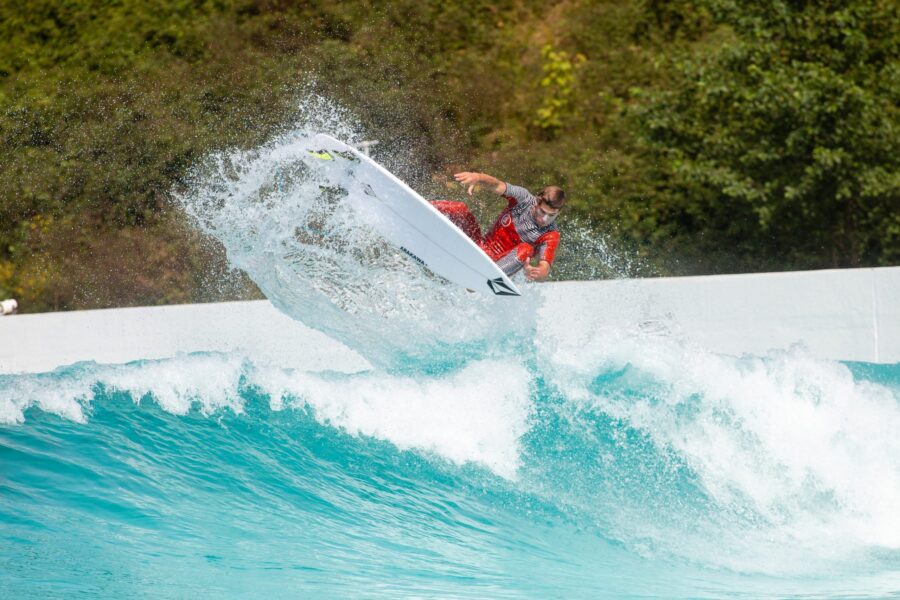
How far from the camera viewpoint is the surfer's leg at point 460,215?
20.5 feet

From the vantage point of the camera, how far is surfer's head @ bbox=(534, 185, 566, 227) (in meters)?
5.96

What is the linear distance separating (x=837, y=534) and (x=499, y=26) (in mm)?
8668

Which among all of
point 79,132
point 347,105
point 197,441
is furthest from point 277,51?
point 197,441

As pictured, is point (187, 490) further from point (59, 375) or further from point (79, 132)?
point (79, 132)

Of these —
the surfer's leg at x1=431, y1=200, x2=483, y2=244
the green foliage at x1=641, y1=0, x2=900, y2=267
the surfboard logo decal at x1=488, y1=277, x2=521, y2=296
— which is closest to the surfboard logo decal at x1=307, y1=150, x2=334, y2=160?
the surfer's leg at x1=431, y1=200, x2=483, y2=244

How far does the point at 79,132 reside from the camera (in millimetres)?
10375

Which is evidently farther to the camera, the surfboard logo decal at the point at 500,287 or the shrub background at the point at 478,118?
the shrub background at the point at 478,118

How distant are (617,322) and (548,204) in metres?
2.14

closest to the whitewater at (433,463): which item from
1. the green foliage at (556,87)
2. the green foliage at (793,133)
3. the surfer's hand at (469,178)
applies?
the surfer's hand at (469,178)

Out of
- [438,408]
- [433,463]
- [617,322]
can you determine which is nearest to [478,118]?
[617,322]

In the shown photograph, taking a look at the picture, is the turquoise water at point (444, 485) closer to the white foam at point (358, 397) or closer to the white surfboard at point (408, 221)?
the white foam at point (358, 397)

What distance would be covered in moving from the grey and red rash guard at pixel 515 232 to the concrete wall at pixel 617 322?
1.58 meters

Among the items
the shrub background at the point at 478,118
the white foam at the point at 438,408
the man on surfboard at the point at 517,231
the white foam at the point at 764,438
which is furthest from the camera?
the shrub background at the point at 478,118

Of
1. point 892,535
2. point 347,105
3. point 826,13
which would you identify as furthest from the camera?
point 347,105
